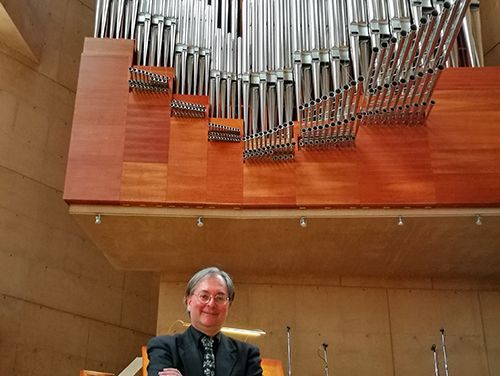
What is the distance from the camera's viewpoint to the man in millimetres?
2250

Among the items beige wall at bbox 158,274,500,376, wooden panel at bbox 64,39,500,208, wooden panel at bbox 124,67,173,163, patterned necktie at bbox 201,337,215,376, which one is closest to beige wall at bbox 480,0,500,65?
wooden panel at bbox 64,39,500,208

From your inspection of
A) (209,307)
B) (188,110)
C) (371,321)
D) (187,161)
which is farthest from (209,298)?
(371,321)

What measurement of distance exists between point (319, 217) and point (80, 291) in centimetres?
376

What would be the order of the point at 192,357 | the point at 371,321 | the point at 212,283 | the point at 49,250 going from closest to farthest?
the point at 192,357, the point at 212,283, the point at 371,321, the point at 49,250

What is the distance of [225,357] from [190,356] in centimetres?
12

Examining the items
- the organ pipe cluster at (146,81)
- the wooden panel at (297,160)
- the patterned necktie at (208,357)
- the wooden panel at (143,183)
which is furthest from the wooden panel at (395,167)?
the patterned necktie at (208,357)

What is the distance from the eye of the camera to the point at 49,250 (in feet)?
25.7

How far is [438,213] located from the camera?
5.54m

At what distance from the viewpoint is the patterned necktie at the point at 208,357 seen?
2234 millimetres

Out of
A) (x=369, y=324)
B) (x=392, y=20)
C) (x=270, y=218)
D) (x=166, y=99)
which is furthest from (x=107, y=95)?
(x=369, y=324)

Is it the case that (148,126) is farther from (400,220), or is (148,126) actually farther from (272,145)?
(400,220)

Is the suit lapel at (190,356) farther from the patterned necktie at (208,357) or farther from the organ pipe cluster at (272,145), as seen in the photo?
the organ pipe cluster at (272,145)

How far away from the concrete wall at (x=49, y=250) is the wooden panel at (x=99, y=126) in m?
1.98

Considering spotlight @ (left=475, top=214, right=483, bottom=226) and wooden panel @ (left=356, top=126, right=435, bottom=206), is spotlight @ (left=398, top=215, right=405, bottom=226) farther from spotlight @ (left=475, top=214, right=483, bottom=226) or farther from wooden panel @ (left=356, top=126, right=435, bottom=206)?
spotlight @ (left=475, top=214, right=483, bottom=226)
